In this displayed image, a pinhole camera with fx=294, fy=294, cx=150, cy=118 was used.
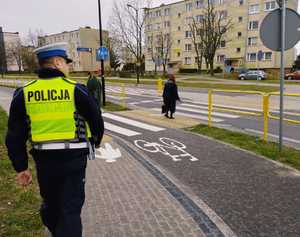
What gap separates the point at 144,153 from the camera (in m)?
6.75

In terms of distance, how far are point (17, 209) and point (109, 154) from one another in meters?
2.96

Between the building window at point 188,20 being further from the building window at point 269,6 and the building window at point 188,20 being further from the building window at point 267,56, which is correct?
the building window at point 267,56

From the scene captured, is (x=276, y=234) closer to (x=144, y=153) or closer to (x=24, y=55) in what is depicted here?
(x=144, y=153)

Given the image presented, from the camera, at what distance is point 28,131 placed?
101 inches

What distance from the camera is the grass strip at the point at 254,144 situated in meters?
5.93

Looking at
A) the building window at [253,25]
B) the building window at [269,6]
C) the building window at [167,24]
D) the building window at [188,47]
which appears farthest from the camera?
the building window at [167,24]

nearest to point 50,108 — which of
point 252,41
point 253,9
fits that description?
Answer: point 252,41

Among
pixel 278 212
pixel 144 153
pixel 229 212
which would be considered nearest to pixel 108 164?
pixel 144 153

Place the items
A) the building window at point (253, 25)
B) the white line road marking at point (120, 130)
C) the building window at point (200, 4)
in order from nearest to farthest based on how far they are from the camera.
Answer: the white line road marking at point (120, 130)
the building window at point (253, 25)
the building window at point (200, 4)

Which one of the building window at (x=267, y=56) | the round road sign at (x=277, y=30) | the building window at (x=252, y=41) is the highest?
the building window at (x=252, y=41)

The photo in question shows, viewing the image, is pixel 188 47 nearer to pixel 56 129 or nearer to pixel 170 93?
pixel 170 93

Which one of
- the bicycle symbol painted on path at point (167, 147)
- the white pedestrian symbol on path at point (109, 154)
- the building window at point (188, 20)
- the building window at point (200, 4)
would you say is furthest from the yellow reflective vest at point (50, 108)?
the building window at point (188, 20)

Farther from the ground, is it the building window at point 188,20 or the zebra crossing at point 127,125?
the building window at point 188,20

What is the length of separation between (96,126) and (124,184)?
233cm
